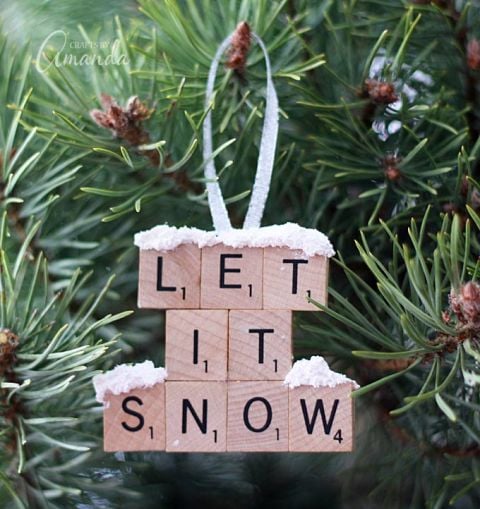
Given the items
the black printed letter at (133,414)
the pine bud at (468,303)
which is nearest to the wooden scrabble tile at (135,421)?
the black printed letter at (133,414)

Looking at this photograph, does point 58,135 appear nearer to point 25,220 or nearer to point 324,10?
point 25,220

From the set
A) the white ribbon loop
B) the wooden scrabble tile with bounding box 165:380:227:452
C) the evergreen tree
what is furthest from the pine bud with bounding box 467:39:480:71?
the wooden scrabble tile with bounding box 165:380:227:452

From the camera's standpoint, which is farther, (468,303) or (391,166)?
(391,166)

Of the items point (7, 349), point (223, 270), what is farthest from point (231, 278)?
point (7, 349)

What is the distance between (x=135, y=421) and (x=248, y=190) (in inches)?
5.0

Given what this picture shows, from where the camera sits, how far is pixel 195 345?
40 cm

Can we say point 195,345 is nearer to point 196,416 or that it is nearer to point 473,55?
point 196,416

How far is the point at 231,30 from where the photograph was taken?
1.44ft

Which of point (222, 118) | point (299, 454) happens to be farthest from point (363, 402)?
point (222, 118)

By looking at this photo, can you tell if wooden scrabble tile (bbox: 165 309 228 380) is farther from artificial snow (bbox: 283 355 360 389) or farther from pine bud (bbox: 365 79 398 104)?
pine bud (bbox: 365 79 398 104)

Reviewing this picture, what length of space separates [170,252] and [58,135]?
0.08 metres

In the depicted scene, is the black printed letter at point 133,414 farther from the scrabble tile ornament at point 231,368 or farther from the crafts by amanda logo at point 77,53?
the crafts by amanda logo at point 77,53

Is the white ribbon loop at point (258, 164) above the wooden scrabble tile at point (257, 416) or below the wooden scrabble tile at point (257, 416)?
above

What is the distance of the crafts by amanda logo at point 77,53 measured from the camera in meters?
0.44
